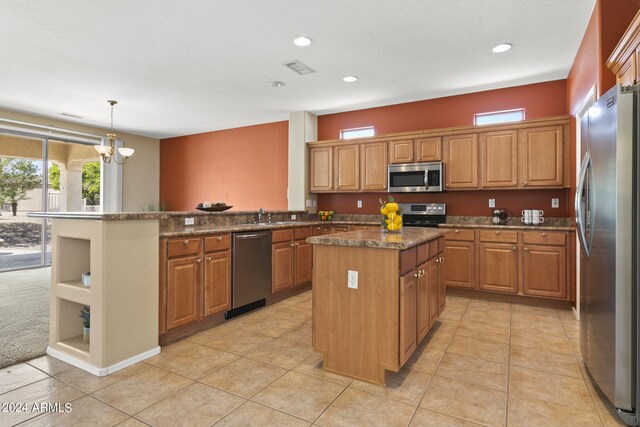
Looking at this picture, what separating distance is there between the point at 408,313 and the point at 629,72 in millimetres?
2079

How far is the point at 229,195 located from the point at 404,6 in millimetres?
5274

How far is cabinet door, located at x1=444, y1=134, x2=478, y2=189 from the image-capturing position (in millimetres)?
4535

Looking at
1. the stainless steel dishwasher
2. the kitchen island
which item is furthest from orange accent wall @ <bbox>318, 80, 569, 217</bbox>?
the kitchen island

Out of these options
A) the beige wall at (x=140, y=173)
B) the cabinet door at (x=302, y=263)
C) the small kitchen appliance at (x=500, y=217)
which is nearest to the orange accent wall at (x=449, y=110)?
the small kitchen appliance at (x=500, y=217)

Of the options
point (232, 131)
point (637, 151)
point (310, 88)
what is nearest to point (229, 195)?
point (232, 131)

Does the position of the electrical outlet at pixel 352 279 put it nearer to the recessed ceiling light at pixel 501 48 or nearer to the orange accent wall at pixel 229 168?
the recessed ceiling light at pixel 501 48

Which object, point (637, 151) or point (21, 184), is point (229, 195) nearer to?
point (21, 184)

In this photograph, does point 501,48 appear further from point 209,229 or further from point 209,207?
point 209,207

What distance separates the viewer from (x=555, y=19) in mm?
3021

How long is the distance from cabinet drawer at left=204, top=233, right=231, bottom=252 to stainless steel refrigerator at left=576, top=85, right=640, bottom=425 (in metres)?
2.91

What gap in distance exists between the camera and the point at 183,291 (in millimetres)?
2949

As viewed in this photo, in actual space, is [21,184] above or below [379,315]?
above

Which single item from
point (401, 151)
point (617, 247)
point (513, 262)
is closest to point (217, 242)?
point (617, 247)

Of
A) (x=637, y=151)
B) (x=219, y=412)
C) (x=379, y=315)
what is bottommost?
(x=219, y=412)
